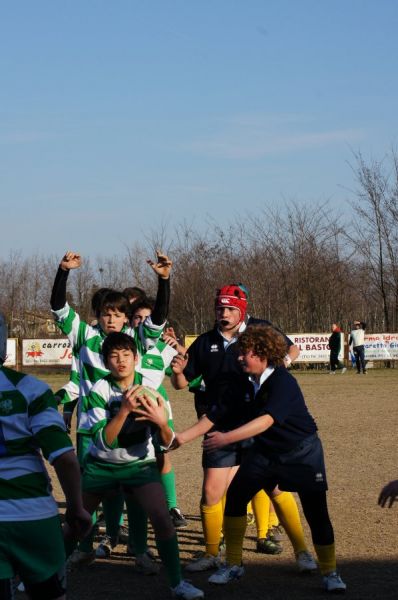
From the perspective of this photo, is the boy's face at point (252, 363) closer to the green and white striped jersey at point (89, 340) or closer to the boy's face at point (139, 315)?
the green and white striped jersey at point (89, 340)

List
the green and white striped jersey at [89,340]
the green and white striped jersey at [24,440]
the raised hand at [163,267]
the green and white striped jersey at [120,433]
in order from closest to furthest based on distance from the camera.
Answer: the green and white striped jersey at [24,440] → the green and white striped jersey at [120,433] → the green and white striped jersey at [89,340] → the raised hand at [163,267]

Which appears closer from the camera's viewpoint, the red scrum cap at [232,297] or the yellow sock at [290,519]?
the yellow sock at [290,519]

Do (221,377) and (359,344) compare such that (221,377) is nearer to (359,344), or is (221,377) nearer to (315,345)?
(359,344)

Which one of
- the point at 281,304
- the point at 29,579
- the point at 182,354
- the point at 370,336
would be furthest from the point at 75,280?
the point at 29,579

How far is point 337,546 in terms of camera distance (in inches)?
300

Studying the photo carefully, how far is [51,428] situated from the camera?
3809 mm

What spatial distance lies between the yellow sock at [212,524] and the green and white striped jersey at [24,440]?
330 centimetres

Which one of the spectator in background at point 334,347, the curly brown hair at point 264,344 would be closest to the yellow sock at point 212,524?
the curly brown hair at point 264,344

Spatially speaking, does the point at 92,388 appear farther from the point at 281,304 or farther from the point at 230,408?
the point at 281,304

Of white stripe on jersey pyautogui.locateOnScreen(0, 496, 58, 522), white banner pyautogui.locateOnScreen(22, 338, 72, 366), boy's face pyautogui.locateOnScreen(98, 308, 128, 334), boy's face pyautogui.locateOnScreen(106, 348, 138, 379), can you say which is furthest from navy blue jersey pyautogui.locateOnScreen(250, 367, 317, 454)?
white banner pyautogui.locateOnScreen(22, 338, 72, 366)

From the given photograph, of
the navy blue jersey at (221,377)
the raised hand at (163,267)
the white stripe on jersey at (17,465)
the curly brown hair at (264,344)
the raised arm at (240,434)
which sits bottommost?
the raised arm at (240,434)

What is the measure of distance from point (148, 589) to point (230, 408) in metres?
1.31

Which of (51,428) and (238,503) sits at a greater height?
(51,428)

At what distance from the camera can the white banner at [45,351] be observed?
34.6 meters
